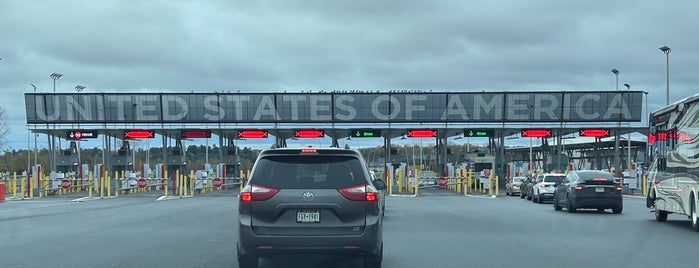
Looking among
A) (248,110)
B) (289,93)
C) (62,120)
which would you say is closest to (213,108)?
(248,110)

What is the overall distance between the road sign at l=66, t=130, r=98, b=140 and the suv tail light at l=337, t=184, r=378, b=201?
4172cm

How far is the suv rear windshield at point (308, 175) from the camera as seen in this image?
9.13 metres

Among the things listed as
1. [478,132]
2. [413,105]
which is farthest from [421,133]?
[478,132]

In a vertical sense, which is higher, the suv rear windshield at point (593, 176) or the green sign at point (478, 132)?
the green sign at point (478, 132)

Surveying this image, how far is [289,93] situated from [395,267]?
39.9 meters

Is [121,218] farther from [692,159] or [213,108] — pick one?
[213,108]

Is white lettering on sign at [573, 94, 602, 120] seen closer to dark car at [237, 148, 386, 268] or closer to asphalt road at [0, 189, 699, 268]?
asphalt road at [0, 189, 699, 268]

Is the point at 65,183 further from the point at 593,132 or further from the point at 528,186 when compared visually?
the point at 593,132

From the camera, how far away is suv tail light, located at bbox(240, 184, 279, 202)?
9.00 meters

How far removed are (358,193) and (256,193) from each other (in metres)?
1.25

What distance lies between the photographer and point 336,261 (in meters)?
11.4

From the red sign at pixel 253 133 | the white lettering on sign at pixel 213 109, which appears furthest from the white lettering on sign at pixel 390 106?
the white lettering on sign at pixel 213 109

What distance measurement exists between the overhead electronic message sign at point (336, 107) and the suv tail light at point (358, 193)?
40.7 metres

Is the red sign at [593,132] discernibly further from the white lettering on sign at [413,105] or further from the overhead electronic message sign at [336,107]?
the white lettering on sign at [413,105]
